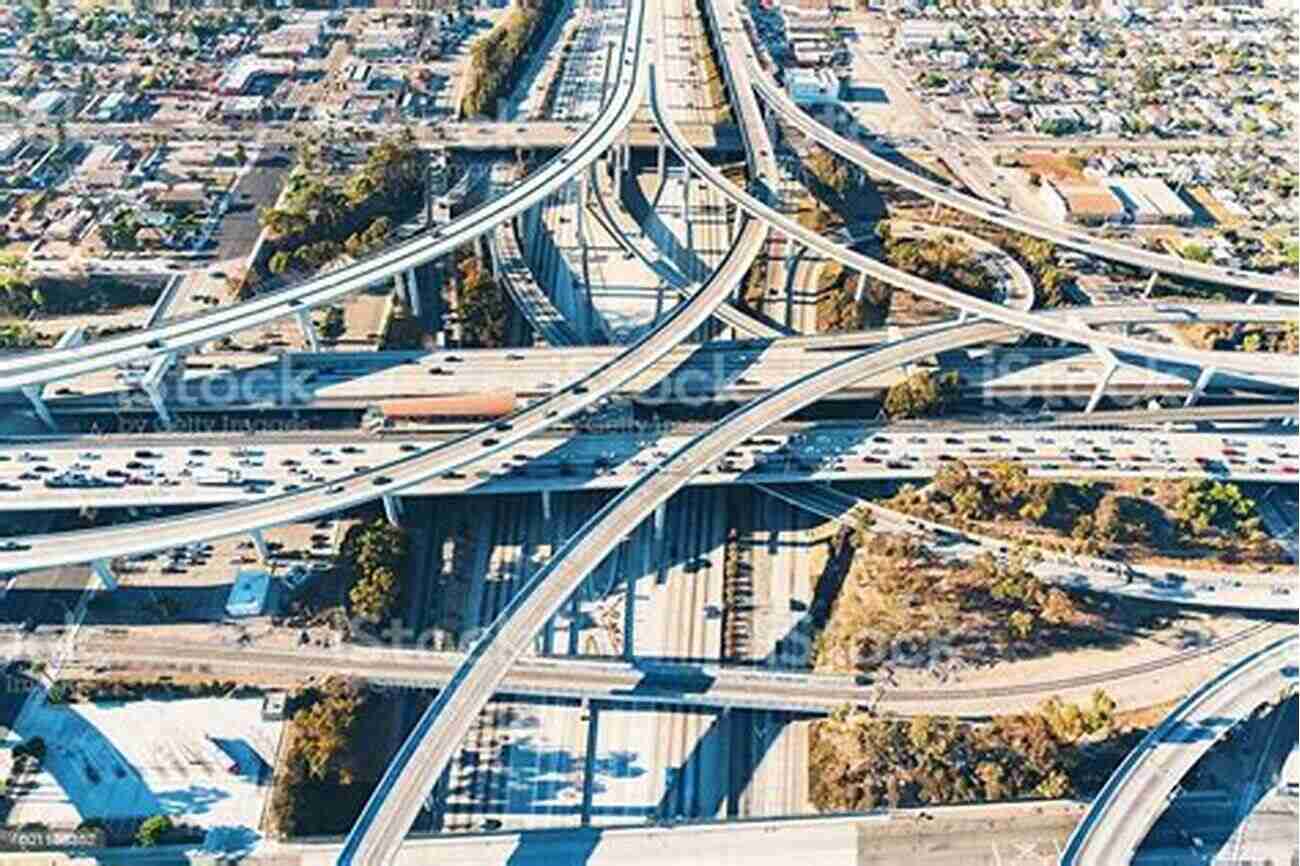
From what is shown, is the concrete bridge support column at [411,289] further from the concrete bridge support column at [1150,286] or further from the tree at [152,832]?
the concrete bridge support column at [1150,286]

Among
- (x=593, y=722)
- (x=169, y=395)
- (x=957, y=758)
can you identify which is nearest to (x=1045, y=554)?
(x=957, y=758)

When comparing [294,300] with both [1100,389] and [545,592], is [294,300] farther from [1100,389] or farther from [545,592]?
[1100,389]

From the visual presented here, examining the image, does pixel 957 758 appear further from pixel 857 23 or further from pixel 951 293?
pixel 857 23

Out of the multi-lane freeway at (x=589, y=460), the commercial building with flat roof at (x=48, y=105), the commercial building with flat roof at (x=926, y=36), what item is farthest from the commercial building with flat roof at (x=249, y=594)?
the commercial building with flat roof at (x=926, y=36)

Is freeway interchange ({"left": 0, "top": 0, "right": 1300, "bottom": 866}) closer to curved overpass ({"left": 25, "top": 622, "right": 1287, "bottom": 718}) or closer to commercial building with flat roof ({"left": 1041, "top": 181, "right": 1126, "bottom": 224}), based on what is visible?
curved overpass ({"left": 25, "top": 622, "right": 1287, "bottom": 718})

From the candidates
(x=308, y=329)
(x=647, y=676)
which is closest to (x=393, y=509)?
(x=308, y=329)

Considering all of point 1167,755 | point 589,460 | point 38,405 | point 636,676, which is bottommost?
point 636,676
